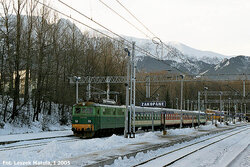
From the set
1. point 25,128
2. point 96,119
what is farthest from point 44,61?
point 96,119

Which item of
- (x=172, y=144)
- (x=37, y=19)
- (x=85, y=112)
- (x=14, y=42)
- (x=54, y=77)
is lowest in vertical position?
(x=172, y=144)

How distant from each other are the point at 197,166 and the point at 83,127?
1581cm

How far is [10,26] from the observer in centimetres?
3425

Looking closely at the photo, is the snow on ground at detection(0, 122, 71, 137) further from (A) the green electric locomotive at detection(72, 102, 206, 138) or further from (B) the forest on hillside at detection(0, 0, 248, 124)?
(A) the green electric locomotive at detection(72, 102, 206, 138)

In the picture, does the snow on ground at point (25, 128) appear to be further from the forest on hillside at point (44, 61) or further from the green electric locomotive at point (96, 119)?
the green electric locomotive at point (96, 119)

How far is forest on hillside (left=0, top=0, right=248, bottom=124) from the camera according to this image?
113 ft

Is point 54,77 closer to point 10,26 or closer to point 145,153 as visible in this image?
point 10,26

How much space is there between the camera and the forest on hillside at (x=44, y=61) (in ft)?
113

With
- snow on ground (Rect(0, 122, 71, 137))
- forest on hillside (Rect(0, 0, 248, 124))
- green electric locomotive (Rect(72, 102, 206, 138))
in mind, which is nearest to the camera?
green electric locomotive (Rect(72, 102, 206, 138))

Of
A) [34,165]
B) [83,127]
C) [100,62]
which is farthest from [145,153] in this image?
[100,62]

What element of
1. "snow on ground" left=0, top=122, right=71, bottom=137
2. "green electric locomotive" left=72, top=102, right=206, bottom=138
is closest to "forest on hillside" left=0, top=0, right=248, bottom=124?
"snow on ground" left=0, top=122, right=71, bottom=137

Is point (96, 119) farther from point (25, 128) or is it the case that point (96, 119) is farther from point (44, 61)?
point (44, 61)

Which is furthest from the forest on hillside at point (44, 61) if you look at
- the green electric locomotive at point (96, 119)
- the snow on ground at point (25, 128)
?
the green electric locomotive at point (96, 119)

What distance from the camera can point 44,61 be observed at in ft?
135
